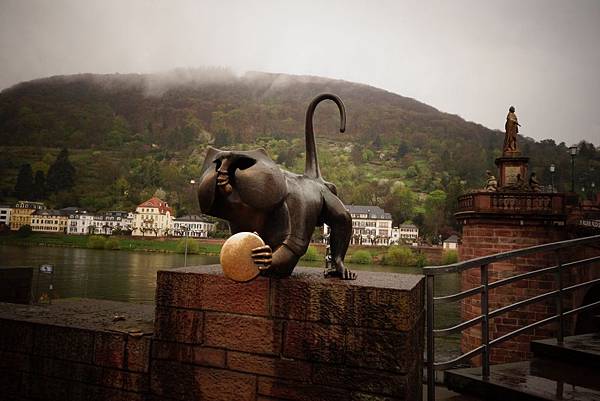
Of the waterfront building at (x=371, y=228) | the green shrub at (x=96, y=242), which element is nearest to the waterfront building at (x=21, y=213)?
the green shrub at (x=96, y=242)

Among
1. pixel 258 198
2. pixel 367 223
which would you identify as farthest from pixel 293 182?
pixel 367 223

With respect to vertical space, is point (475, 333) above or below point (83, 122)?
below

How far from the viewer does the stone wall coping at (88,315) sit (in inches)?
111

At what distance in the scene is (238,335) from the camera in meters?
2.34

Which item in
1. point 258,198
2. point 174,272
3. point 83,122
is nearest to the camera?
point 258,198

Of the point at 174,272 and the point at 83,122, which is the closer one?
the point at 174,272

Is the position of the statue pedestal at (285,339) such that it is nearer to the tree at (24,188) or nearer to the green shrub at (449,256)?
the green shrub at (449,256)

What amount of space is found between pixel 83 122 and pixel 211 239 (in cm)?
5276

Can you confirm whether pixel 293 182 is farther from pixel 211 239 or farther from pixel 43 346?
pixel 211 239

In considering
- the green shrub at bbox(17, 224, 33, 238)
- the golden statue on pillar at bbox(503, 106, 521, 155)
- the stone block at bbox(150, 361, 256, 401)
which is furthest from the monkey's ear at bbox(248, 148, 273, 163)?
the green shrub at bbox(17, 224, 33, 238)

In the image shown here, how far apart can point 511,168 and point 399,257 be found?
91.7 feet

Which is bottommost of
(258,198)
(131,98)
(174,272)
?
(174,272)

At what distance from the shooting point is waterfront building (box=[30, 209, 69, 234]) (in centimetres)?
5134

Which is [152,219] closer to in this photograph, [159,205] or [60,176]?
[159,205]
